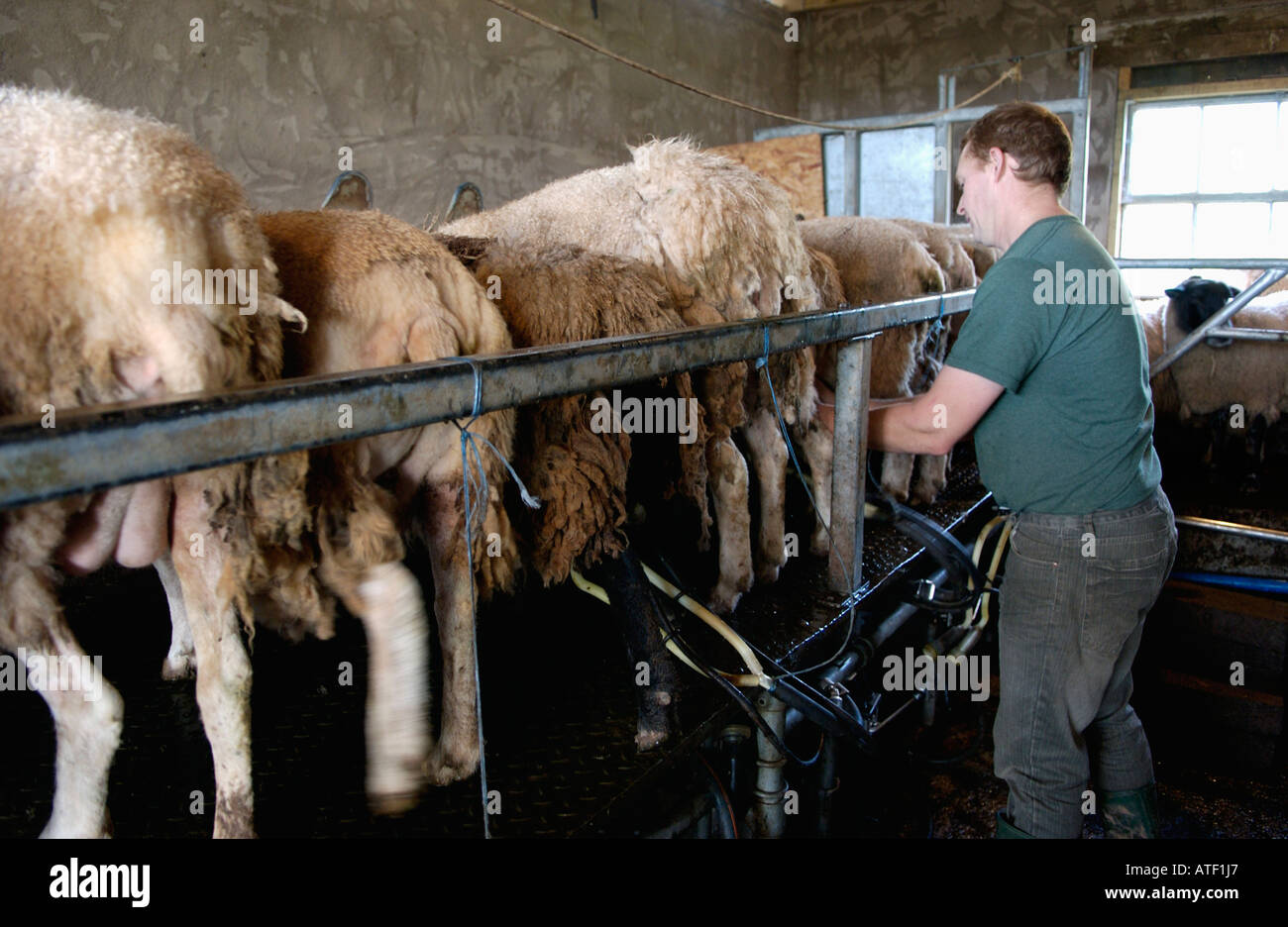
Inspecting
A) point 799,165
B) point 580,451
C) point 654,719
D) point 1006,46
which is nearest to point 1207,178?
point 1006,46

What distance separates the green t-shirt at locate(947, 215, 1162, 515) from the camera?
2.06 meters

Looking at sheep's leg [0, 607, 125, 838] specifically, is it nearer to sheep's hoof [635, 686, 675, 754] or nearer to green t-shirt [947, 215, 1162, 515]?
sheep's hoof [635, 686, 675, 754]

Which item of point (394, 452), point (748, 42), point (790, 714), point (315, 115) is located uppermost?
point (748, 42)

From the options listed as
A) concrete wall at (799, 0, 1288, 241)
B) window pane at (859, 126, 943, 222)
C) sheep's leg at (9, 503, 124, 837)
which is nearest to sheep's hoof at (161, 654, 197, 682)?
sheep's leg at (9, 503, 124, 837)

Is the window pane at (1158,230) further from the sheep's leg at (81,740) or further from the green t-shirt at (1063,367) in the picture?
the sheep's leg at (81,740)

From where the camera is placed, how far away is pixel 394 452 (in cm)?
192

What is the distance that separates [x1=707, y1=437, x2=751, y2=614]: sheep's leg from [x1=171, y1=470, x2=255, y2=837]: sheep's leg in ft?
5.36

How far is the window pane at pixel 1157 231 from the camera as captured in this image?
10305mm

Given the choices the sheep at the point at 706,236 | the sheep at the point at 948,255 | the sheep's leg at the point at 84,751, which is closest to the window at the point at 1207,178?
the sheep at the point at 948,255

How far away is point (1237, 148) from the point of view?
9820 mm

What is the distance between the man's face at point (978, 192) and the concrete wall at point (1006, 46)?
Answer: 8.31 metres

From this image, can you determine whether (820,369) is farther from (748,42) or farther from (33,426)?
(748,42)

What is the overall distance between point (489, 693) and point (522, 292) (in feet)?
3.54

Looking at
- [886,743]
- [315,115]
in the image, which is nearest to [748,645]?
[886,743]
